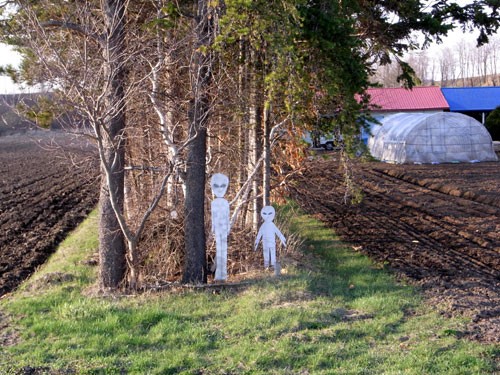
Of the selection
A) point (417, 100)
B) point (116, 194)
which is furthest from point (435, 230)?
point (417, 100)

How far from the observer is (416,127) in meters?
32.7

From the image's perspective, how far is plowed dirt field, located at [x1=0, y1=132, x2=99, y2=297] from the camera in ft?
34.7

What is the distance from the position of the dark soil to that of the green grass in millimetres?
573

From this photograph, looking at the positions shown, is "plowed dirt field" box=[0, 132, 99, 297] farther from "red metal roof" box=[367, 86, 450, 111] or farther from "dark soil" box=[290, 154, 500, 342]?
"red metal roof" box=[367, 86, 450, 111]

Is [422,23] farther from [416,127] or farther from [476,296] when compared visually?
[416,127]

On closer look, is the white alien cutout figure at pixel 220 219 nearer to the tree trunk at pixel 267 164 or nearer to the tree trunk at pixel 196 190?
the tree trunk at pixel 196 190

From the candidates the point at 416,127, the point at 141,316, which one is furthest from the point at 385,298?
the point at 416,127

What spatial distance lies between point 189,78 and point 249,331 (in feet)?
14.7

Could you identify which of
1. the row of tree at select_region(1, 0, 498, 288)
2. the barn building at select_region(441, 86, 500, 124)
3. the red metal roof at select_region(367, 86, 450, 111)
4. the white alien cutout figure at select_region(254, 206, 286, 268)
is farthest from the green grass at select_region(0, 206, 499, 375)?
the barn building at select_region(441, 86, 500, 124)

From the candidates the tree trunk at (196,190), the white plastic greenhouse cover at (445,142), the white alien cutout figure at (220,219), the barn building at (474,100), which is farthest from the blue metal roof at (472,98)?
the white alien cutout figure at (220,219)

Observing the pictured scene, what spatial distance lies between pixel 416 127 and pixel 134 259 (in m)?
26.9

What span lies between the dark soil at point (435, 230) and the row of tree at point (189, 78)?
265 centimetres

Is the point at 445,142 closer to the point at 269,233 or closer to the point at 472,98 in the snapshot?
the point at 472,98

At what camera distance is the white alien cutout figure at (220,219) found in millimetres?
8820
